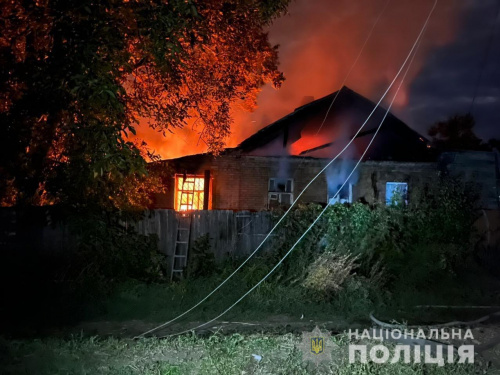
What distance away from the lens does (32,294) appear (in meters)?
9.03

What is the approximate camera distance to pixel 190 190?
18859mm

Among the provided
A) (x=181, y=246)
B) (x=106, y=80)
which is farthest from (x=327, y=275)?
(x=106, y=80)

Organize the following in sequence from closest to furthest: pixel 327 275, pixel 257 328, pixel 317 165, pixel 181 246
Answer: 1. pixel 257 328
2. pixel 327 275
3. pixel 181 246
4. pixel 317 165

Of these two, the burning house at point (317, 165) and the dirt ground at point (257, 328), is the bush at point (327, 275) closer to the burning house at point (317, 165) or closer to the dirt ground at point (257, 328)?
the dirt ground at point (257, 328)

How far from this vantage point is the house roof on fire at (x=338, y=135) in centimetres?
1895

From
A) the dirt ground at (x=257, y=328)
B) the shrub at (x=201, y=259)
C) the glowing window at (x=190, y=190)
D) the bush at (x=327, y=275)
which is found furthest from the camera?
the glowing window at (x=190, y=190)

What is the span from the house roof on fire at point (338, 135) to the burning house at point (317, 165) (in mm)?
36

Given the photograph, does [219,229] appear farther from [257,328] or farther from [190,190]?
[190,190]

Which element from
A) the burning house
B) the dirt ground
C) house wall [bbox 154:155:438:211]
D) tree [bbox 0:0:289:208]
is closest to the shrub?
tree [bbox 0:0:289:208]

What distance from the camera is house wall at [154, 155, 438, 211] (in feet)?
60.7

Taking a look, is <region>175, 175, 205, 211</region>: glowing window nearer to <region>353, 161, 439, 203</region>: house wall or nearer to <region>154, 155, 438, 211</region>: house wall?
<region>154, 155, 438, 211</region>: house wall

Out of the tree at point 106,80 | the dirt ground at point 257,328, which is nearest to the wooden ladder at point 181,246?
the tree at point 106,80

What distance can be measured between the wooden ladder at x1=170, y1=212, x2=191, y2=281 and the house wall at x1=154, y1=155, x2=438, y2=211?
277 inches

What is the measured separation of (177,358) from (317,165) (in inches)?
552
